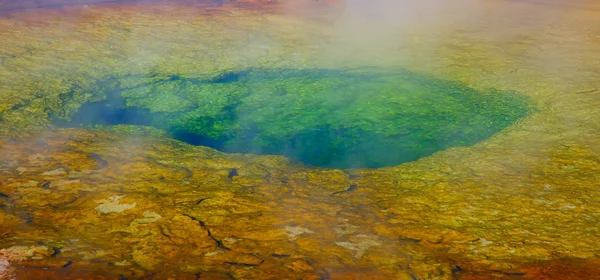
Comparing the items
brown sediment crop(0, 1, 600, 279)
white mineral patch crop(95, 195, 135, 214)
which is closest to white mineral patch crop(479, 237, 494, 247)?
brown sediment crop(0, 1, 600, 279)

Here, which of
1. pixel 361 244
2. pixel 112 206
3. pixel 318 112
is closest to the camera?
pixel 361 244

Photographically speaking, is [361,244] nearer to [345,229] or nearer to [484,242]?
[345,229]

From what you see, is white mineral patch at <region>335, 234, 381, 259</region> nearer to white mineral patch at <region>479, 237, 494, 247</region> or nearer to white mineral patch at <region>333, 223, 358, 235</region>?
white mineral patch at <region>333, 223, 358, 235</region>

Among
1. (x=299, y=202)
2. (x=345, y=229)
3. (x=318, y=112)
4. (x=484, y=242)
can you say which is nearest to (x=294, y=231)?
(x=345, y=229)

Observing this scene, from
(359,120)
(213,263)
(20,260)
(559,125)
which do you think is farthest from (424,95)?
(20,260)

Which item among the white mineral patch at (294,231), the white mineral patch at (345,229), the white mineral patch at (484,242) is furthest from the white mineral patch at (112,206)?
the white mineral patch at (484,242)

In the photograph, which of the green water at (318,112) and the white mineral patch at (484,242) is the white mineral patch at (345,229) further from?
the green water at (318,112)

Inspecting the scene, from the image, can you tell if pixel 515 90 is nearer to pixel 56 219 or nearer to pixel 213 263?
pixel 213 263
